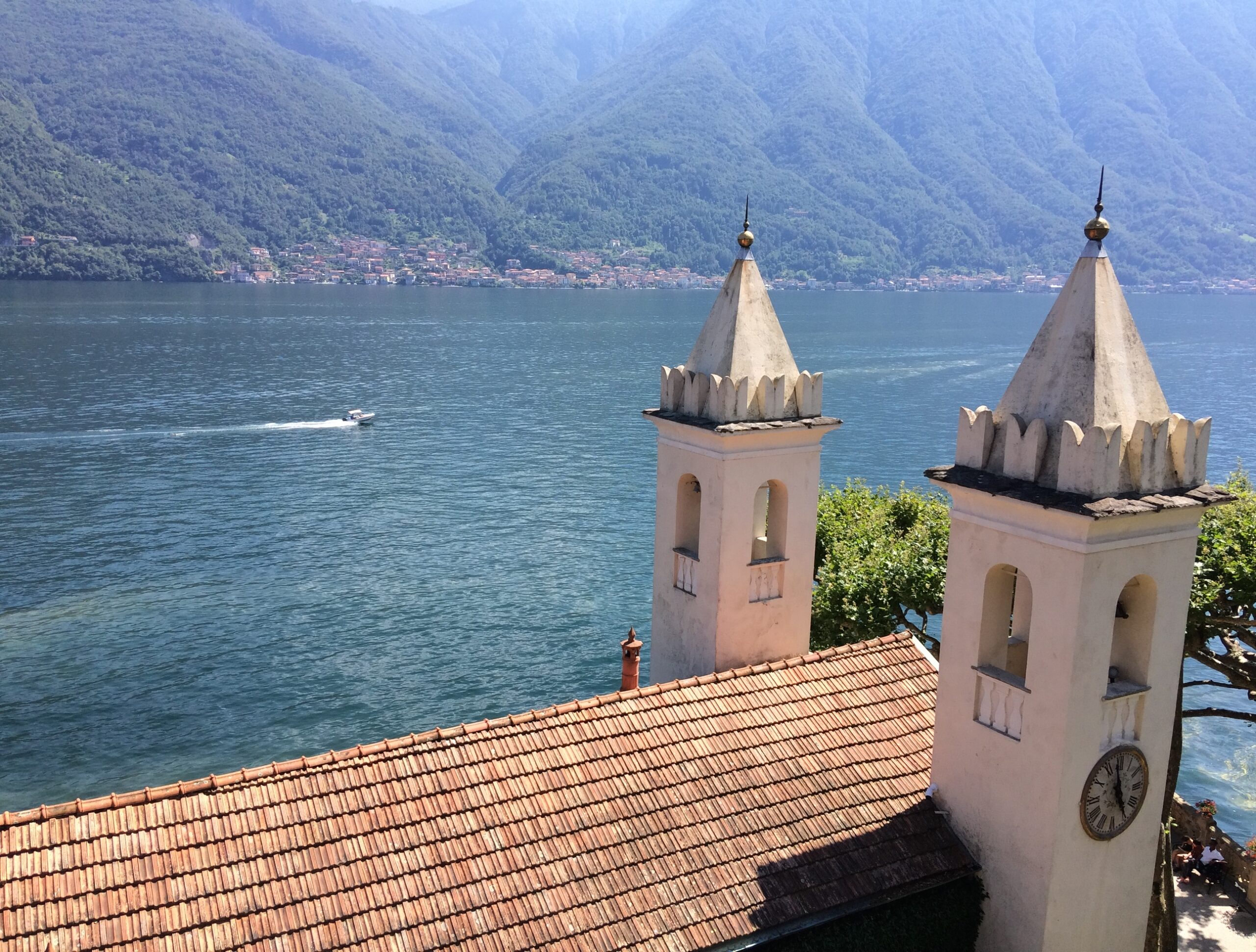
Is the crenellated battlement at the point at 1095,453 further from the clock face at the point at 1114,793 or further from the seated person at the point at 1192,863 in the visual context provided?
the seated person at the point at 1192,863

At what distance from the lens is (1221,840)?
66.3 feet

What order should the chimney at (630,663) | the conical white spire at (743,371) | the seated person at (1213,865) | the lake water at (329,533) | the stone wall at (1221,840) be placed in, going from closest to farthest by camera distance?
the chimney at (630,663) < the conical white spire at (743,371) < the stone wall at (1221,840) < the seated person at (1213,865) < the lake water at (329,533)

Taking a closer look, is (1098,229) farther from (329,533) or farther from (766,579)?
(329,533)

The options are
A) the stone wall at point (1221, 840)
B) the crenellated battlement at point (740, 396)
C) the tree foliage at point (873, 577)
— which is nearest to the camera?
the crenellated battlement at point (740, 396)

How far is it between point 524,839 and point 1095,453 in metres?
6.72

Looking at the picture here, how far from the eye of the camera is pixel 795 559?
54.5 ft

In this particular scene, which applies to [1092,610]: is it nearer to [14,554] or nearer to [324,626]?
Result: [324,626]

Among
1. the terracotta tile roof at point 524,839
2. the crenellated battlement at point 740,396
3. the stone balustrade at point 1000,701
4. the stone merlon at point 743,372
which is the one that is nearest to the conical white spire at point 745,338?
the stone merlon at point 743,372

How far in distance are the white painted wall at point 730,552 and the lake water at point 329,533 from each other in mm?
19932

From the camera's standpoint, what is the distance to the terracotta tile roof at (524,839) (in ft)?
32.6

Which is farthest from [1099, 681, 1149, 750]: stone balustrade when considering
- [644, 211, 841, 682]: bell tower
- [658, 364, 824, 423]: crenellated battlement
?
[658, 364, 824, 423]: crenellated battlement

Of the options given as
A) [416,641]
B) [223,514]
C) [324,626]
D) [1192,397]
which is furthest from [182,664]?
[1192,397]

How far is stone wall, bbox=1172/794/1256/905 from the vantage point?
1925 cm

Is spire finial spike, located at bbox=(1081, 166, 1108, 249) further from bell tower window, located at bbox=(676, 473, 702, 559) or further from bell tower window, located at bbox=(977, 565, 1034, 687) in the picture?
bell tower window, located at bbox=(676, 473, 702, 559)
